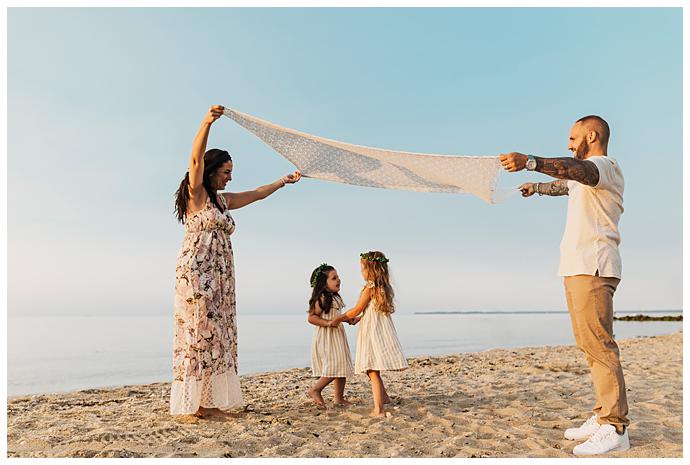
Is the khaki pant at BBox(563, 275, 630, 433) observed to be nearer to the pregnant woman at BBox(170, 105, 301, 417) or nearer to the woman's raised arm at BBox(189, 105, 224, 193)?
the pregnant woman at BBox(170, 105, 301, 417)

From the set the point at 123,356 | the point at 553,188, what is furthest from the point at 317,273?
the point at 123,356

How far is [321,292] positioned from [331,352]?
22.7 inches

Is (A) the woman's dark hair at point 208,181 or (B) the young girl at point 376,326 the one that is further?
(B) the young girl at point 376,326

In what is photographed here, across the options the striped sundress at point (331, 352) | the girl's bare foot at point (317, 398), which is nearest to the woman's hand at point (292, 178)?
the striped sundress at point (331, 352)

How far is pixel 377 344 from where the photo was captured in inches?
204

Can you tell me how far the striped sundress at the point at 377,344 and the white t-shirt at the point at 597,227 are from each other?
1706mm

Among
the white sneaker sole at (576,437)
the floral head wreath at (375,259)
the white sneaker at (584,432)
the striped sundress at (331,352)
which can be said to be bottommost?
the white sneaker sole at (576,437)

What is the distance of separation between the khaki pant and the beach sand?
279 millimetres

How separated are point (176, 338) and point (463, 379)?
383 cm

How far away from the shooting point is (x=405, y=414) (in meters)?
5.15

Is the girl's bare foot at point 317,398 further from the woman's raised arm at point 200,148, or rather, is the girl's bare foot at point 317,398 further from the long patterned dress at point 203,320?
the woman's raised arm at point 200,148

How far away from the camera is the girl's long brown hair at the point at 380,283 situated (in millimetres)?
5273

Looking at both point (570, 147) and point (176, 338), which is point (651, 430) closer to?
point (570, 147)

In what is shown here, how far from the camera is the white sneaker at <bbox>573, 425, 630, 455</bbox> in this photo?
3.82 m
